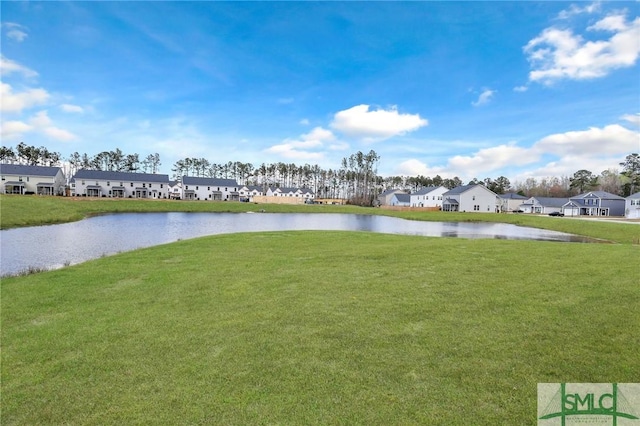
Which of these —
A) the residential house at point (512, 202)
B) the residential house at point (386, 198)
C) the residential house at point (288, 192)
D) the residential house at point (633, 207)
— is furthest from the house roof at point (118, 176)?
the residential house at point (633, 207)

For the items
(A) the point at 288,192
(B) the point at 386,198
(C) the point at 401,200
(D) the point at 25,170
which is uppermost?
(D) the point at 25,170

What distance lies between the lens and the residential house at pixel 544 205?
291 ft

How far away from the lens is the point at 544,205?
90.2 m

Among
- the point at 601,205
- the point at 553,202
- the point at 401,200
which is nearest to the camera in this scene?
the point at 601,205

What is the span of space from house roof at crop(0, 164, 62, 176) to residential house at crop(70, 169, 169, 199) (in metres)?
4.85

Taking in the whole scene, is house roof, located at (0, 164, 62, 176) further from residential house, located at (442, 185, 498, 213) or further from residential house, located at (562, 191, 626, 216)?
residential house, located at (562, 191, 626, 216)

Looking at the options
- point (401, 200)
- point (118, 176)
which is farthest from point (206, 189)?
point (401, 200)

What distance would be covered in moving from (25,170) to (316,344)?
101m

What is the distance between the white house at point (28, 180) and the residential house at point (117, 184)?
4.43 m

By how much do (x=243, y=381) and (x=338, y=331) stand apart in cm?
208

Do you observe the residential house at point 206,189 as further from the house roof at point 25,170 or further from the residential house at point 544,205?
the residential house at point 544,205

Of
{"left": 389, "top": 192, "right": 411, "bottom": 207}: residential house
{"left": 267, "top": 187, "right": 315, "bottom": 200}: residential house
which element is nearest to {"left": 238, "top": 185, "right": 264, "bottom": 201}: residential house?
{"left": 267, "top": 187, "right": 315, "bottom": 200}: residential house

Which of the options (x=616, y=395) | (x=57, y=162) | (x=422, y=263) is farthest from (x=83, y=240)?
(x=57, y=162)

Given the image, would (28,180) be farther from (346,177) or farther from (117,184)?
(346,177)
